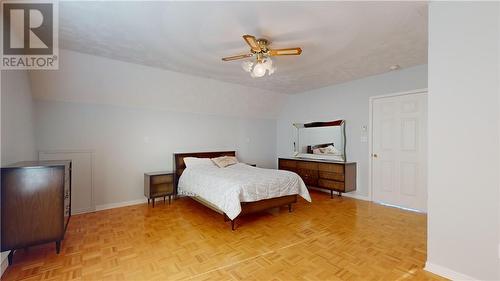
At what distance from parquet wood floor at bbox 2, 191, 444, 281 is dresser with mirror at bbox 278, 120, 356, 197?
0.91m

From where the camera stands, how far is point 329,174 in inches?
191

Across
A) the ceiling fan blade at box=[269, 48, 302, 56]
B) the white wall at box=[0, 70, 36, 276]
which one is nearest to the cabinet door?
the white wall at box=[0, 70, 36, 276]

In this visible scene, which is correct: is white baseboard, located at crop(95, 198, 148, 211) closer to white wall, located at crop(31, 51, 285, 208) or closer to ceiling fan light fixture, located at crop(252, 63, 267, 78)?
A: white wall, located at crop(31, 51, 285, 208)

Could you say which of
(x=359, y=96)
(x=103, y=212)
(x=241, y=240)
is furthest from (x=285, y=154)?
(x=103, y=212)

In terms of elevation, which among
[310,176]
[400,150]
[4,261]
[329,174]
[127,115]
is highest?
[127,115]

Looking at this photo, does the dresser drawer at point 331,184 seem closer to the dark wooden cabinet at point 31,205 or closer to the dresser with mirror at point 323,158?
the dresser with mirror at point 323,158

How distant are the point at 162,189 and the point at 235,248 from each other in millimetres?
2502

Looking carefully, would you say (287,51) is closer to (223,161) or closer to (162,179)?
(223,161)

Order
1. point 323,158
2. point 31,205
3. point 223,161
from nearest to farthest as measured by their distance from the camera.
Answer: point 31,205 → point 223,161 → point 323,158

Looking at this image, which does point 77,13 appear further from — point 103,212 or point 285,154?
point 285,154

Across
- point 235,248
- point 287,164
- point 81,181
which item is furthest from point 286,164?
point 81,181

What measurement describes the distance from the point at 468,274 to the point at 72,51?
17.1 ft

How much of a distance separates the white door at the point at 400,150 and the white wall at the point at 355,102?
7.1 inches

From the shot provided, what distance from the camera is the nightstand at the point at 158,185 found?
→ 4.24m
